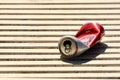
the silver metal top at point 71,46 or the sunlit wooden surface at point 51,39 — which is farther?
the sunlit wooden surface at point 51,39

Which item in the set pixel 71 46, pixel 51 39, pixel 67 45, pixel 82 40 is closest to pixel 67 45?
pixel 67 45

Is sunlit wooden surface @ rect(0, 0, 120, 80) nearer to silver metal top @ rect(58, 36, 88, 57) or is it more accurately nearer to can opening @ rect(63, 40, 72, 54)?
silver metal top @ rect(58, 36, 88, 57)

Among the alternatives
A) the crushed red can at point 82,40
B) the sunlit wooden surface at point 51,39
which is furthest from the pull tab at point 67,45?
the sunlit wooden surface at point 51,39

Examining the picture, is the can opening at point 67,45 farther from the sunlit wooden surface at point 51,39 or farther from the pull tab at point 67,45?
the sunlit wooden surface at point 51,39

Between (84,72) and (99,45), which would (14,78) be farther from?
Result: (99,45)

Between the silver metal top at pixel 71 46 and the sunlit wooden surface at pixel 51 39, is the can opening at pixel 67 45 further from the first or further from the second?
the sunlit wooden surface at pixel 51 39

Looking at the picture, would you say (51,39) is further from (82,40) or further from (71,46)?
(71,46)

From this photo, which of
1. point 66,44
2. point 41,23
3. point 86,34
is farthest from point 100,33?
point 41,23
